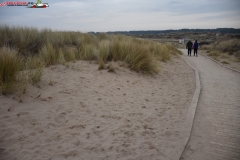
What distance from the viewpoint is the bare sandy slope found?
9.79 feet

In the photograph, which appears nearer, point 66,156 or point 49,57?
point 66,156

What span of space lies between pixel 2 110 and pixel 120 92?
3.36 metres

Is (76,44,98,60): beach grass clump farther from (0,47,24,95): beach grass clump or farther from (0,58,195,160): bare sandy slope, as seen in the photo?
(0,47,24,95): beach grass clump

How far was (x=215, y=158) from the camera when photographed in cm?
299

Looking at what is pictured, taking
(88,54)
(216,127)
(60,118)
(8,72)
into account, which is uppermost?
(88,54)

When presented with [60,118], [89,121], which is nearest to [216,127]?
[89,121]

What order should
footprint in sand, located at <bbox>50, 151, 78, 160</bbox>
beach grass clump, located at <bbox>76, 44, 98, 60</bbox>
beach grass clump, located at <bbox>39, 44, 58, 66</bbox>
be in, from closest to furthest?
1. footprint in sand, located at <bbox>50, 151, 78, 160</bbox>
2. beach grass clump, located at <bbox>39, 44, 58, 66</bbox>
3. beach grass clump, located at <bbox>76, 44, 98, 60</bbox>

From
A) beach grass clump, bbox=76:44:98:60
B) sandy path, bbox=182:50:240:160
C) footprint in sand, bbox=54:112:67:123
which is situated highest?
beach grass clump, bbox=76:44:98:60

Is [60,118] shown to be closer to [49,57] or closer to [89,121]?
[89,121]

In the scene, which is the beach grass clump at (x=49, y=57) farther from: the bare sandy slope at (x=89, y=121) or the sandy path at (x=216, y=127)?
the sandy path at (x=216, y=127)

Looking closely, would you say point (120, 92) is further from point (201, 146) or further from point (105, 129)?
point (201, 146)

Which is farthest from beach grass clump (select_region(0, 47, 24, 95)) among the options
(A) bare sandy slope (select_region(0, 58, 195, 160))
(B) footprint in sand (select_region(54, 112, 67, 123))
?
(B) footprint in sand (select_region(54, 112, 67, 123))

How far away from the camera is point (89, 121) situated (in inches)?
156

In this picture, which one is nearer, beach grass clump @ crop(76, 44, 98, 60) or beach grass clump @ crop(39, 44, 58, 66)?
beach grass clump @ crop(39, 44, 58, 66)
